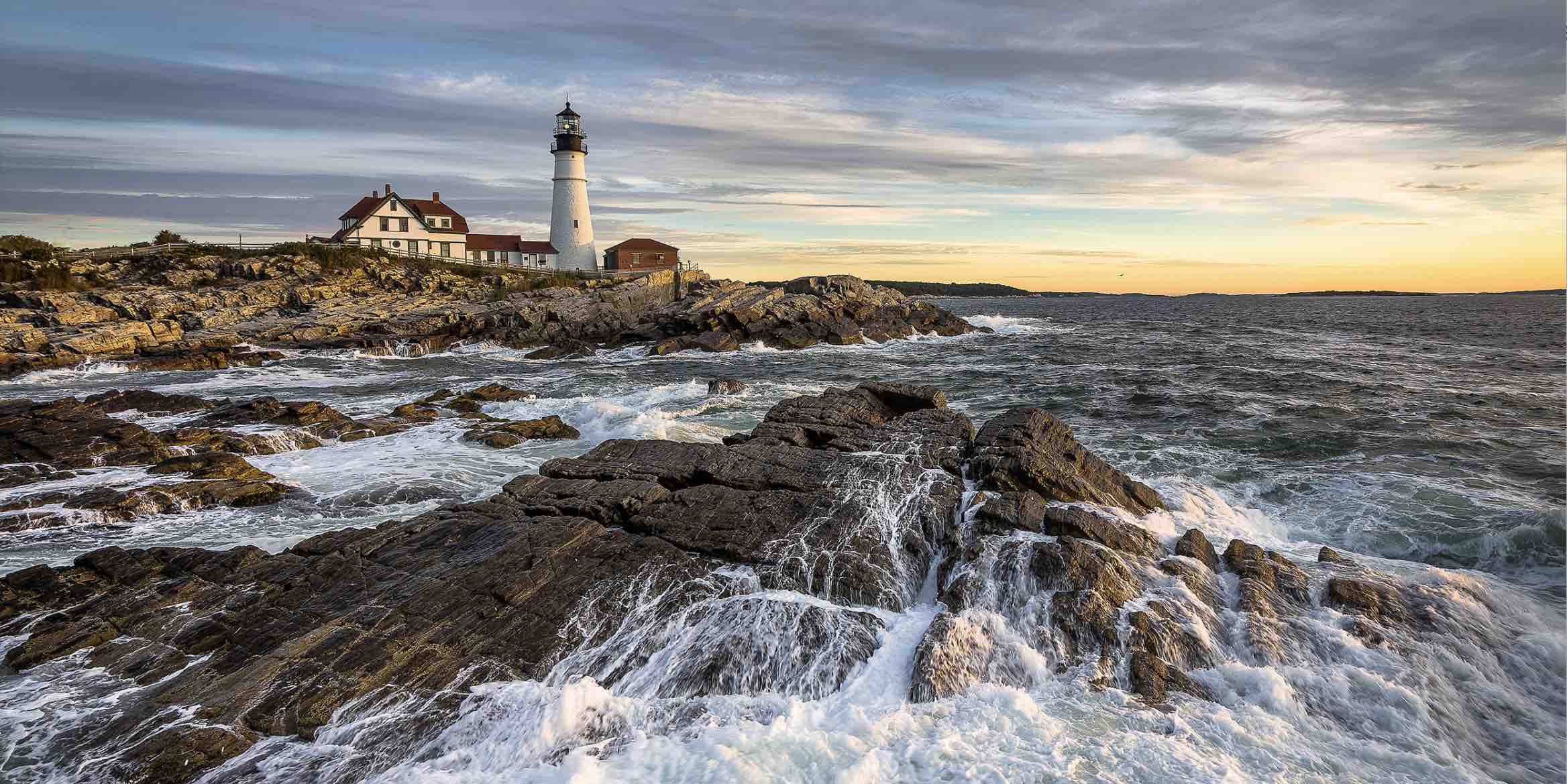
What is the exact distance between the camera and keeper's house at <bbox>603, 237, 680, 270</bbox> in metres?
64.3

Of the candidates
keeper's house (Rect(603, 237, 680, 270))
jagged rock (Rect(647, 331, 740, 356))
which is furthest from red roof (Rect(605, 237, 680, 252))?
jagged rock (Rect(647, 331, 740, 356))

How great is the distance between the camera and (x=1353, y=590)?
8508 mm

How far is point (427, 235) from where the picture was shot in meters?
61.6

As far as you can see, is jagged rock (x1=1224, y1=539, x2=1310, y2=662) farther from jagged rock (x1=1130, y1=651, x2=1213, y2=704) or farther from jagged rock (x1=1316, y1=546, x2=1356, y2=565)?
jagged rock (x1=1130, y1=651, x2=1213, y2=704)

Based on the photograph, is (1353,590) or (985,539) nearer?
(1353,590)

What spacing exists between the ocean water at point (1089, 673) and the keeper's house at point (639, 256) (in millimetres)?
41691

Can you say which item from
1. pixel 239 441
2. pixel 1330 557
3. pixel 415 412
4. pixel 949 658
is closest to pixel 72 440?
pixel 239 441

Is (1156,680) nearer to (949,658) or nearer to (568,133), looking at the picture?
(949,658)

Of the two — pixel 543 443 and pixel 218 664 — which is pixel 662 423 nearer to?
pixel 543 443

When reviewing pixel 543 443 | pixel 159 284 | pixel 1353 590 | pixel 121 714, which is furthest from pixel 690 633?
pixel 159 284

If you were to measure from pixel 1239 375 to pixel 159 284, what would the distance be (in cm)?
5449

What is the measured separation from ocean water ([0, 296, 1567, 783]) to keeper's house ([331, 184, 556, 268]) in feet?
124

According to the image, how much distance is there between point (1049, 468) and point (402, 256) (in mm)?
55871

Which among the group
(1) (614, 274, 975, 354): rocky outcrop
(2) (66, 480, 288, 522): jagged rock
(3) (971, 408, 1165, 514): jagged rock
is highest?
(1) (614, 274, 975, 354): rocky outcrop
